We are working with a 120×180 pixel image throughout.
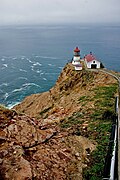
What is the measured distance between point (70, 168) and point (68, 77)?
35324mm

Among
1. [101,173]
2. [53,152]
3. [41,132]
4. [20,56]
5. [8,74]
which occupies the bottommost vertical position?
[101,173]

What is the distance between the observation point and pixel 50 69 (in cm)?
10075

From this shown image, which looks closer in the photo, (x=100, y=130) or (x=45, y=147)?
(x=45, y=147)

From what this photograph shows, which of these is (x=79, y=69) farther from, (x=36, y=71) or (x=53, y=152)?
(x=36, y=71)

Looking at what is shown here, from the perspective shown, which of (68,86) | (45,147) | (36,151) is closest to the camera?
(36,151)

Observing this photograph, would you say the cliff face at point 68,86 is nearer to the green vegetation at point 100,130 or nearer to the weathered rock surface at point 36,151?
the green vegetation at point 100,130

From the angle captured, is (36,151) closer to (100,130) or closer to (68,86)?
(100,130)

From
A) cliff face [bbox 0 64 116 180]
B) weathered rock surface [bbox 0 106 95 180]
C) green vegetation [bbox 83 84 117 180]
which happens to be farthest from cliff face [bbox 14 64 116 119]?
weathered rock surface [bbox 0 106 95 180]

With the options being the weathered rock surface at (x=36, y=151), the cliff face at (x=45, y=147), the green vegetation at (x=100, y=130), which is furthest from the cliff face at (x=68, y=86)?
the weathered rock surface at (x=36, y=151)

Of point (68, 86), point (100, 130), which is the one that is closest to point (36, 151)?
point (100, 130)

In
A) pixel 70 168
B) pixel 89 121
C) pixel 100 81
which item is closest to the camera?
pixel 70 168

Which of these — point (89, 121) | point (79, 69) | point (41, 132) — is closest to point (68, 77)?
point (79, 69)

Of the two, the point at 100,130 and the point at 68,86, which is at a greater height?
the point at 68,86

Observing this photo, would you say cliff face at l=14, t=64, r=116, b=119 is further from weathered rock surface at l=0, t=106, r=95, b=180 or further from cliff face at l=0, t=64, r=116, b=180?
weathered rock surface at l=0, t=106, r=95, b=180
